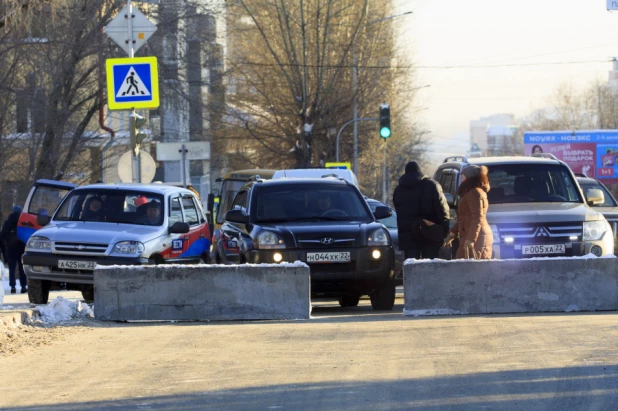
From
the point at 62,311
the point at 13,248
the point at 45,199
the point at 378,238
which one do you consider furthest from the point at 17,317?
the point at 13,248

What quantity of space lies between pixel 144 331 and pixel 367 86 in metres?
39.0

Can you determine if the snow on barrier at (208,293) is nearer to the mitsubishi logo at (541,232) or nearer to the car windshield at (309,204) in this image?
the car windshield at (309,204)

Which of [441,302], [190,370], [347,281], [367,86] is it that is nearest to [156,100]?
[347,281]

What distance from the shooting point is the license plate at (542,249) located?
14.0 m

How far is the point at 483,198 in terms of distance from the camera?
1322 centimetres

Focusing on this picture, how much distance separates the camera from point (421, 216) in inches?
545

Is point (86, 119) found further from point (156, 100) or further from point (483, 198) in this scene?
point (483, 198)

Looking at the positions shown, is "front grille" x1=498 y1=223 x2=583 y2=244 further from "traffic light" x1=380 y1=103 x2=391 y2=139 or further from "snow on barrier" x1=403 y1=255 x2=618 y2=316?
"traffic light" x1=380 y1=103 x2=391 y2=139

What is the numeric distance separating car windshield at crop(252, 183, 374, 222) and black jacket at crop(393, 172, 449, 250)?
439 mm

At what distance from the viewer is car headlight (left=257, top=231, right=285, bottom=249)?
12.9 m

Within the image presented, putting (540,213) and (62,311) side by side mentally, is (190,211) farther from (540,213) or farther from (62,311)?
(540,213)

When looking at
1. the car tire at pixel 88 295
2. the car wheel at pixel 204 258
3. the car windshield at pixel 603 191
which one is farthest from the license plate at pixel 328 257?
the car windshield at pixel 603 191

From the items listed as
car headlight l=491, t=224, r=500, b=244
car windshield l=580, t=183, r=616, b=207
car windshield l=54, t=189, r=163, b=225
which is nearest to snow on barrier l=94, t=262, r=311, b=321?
car headlight l=491, t=224, r=500, b=244

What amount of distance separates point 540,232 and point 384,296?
2.27 m
